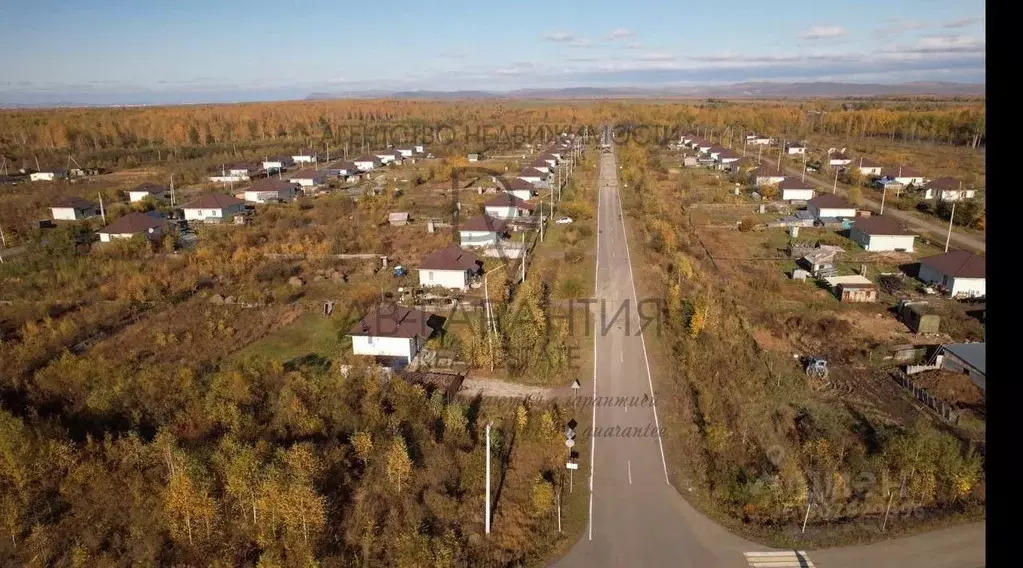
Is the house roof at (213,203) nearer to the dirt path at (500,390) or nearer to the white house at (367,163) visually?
the white house at (367,163)

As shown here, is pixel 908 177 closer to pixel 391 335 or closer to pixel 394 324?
pixel 394 324

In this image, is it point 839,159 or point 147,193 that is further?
point 839,159

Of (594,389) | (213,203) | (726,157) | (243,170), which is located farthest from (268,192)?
(726,157)

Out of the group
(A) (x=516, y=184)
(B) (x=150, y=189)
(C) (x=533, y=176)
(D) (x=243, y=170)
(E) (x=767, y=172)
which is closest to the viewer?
(A) (x=516, y=184)

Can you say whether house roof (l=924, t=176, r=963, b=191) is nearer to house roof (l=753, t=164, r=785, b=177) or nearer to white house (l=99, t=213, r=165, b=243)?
house roof (l=753, t=164, r=785, b=177)

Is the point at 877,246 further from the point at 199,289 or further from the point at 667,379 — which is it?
the point at 199,289

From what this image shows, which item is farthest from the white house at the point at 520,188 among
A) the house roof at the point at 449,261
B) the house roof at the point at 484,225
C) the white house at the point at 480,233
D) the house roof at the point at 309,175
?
the house roof at the point at 449,261

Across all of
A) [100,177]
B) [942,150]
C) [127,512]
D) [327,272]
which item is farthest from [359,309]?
[942,150]
